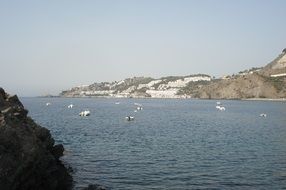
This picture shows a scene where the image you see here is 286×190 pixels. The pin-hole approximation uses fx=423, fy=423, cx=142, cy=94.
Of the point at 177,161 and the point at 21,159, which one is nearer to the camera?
the point at 21,159

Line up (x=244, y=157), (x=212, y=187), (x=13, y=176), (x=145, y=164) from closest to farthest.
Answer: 1. (x=13, y=176)
2. (x=212, y=187)
3. (x=145, y=164)
4. (x=244, y=157)

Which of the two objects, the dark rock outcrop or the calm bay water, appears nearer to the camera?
the dark rock outcrop

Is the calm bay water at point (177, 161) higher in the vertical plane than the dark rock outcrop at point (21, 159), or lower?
lower

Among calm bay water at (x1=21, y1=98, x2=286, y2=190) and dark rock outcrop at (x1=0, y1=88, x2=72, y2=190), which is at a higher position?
dark rock outcrop at (x1=0, y1=88, x2=72, y2=190)

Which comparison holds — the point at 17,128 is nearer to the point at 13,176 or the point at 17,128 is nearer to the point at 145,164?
the point at 13,176

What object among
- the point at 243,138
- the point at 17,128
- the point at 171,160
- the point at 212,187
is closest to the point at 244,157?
the point at 171,160

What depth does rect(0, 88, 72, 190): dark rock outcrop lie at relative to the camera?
1923 cm

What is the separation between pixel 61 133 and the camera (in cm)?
6412

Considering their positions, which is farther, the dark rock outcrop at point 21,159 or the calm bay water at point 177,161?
the calm bay water at point 177,161

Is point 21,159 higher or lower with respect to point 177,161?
higher

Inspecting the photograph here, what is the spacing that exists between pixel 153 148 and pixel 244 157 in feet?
33.7

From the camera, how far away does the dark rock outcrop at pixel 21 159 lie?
19234 mm

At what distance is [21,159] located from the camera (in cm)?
2020

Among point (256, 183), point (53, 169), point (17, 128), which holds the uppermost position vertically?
point (17, 128)
